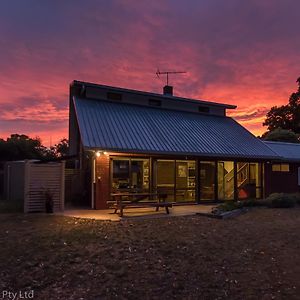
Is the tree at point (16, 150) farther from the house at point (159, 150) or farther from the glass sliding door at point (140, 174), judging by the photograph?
the glass sliding door at point (140, 174)

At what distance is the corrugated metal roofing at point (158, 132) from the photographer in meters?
17.7

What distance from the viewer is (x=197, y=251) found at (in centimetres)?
860

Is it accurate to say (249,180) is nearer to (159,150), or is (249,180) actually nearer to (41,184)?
(159,150)

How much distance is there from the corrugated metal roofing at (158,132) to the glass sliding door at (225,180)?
2.92ft

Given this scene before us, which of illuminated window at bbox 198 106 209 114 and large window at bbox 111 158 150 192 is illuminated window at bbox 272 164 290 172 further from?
large window at bbox 111 158 150 192

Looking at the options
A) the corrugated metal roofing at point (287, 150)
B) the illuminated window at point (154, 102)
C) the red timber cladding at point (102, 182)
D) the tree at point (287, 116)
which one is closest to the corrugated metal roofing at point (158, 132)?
the illuminated window at point (154, 102)

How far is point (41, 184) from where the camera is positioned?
15.1 m

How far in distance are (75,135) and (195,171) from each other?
7455mm

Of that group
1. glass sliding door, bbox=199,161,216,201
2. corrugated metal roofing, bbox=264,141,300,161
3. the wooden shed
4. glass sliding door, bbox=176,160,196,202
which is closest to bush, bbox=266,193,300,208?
glass sliding door, bbox=199,161,216,201

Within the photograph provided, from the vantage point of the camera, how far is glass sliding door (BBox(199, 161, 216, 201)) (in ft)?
66.8

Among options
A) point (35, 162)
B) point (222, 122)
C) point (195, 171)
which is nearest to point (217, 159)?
point (195, 171)

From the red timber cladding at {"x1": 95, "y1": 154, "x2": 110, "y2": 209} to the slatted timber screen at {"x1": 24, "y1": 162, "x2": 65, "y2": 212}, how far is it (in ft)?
6.03

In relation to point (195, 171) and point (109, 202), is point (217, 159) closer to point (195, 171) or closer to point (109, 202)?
point (195, 171)

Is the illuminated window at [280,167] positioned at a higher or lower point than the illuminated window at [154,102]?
lower
